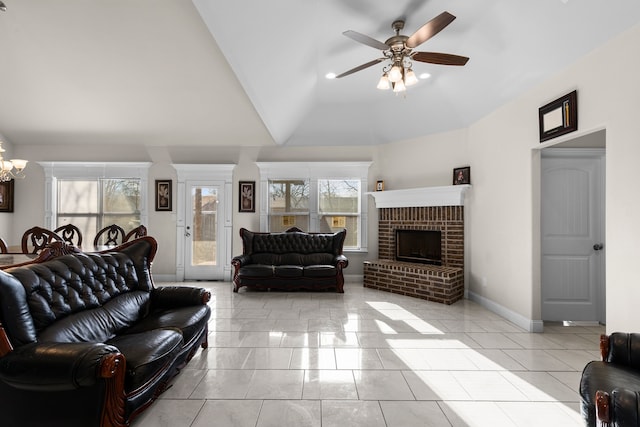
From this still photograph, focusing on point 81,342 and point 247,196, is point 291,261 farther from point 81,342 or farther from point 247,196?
point 81,342

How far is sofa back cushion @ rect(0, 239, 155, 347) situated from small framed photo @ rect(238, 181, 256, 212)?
331 centimetres

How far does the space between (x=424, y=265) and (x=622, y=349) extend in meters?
3.52

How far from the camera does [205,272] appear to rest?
638 centimetres

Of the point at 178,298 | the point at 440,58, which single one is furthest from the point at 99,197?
the point at 440,58

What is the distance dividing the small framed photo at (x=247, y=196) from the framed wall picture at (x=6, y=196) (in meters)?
4.48

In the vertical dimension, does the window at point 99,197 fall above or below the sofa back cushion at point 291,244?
above

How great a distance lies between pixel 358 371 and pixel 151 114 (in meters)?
5.13

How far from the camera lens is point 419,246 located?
18.9 ft

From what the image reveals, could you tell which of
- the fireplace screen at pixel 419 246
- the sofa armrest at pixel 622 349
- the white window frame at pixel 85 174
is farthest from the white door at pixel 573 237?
the white window frame at pixel 85 174

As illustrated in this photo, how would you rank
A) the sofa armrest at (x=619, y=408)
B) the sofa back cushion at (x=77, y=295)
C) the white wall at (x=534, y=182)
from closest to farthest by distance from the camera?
the sofa armrest at (x=619, y=408), the sofa back cushion at (x=77, y=295), the white wall at (x=534, y=182)

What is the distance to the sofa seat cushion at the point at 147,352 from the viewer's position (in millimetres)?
1840

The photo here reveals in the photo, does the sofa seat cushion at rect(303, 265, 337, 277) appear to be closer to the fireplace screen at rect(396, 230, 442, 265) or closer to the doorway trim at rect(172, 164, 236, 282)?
the fireplace screen at rect(396, 230, 442, 265)

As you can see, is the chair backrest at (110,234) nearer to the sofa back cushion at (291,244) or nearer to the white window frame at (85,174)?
the white window frame at (85,174)

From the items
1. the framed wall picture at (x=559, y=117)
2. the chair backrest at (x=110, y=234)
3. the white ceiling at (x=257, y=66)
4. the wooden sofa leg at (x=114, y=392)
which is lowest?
the wooden sofa leg at (x=114, y=392)
